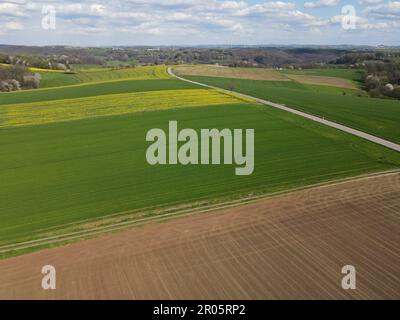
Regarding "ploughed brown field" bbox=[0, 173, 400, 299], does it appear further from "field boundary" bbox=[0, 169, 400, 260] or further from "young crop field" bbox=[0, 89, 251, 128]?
"young crop field" bbox=[0, 89, 251, 128]

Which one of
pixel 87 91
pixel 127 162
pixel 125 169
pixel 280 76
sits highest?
pixel 280 76

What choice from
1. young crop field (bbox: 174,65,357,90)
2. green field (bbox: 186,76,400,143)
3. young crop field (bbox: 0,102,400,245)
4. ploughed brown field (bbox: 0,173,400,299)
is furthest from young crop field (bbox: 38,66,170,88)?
ploughed brown field (bbox: 0,173,400,299)

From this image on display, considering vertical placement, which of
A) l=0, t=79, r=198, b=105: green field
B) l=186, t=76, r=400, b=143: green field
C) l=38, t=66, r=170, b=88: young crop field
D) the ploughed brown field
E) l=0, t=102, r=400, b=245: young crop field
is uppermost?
l=38, t=66, r=170, b=88: young crop field

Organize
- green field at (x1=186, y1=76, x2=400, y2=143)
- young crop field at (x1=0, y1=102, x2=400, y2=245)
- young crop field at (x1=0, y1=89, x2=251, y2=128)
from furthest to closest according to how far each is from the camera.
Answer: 1. young crop field at (x1=0, y1=89, x2=251, y2=128)
2. green field at (x1=186, y1=76, x2=400, y2=143)
3. young crop field at (x1=0, y1=102, x2=400, y2=245)

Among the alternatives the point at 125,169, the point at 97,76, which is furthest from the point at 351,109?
the point at 97,76

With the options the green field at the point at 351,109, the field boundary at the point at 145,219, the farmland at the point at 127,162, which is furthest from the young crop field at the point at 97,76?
the field boundary at the point at 145,219

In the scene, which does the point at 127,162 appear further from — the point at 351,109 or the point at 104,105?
the point at 351,109
